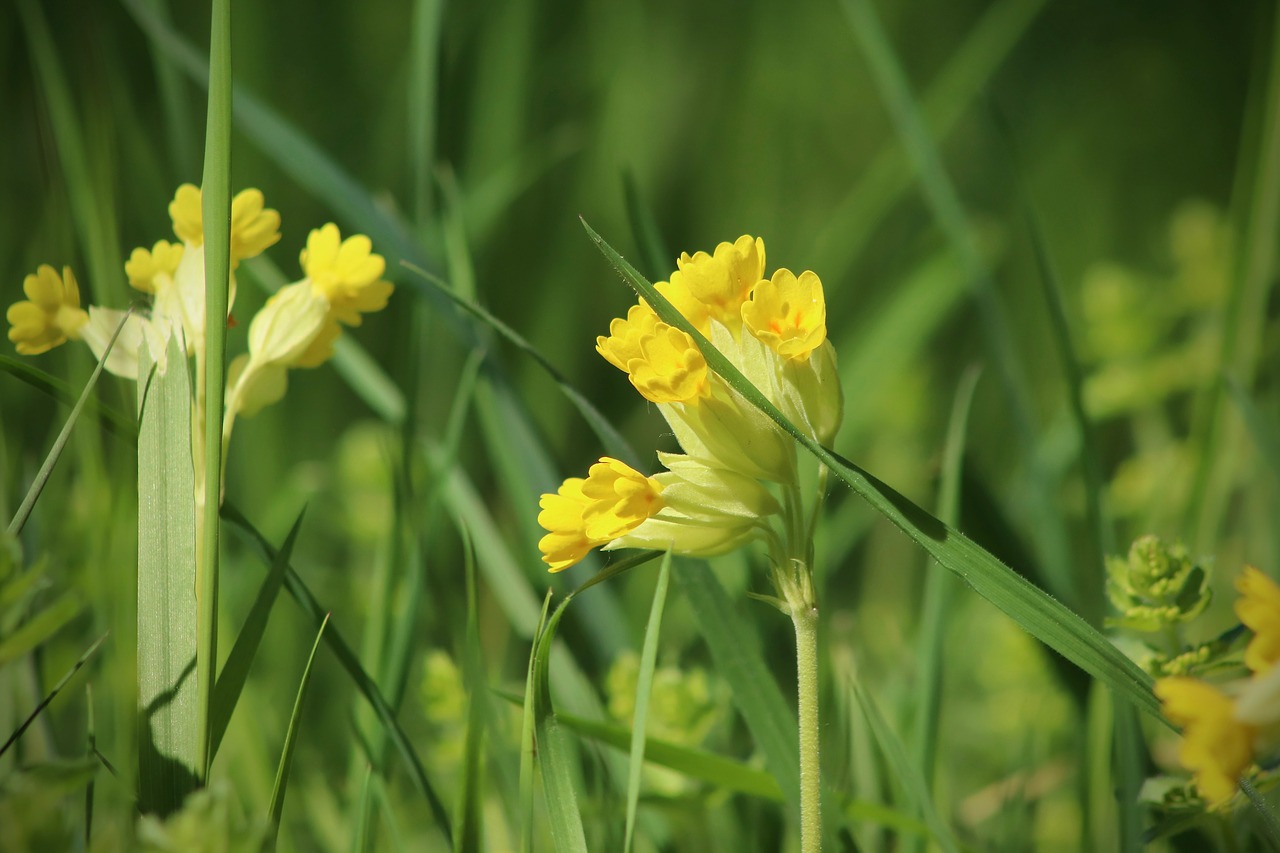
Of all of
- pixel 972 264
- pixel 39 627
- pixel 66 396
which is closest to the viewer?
pixel 39 627

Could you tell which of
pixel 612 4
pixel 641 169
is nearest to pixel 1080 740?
pixel 641 169

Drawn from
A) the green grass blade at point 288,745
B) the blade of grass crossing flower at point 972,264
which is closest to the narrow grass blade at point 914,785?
the green grass blade at point 288,745

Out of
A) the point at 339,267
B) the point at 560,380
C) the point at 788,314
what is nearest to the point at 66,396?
the point at 339,267

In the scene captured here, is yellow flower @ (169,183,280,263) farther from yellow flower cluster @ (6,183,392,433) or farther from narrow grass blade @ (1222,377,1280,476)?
narrow grass blade @ (1222,377,1280,476)

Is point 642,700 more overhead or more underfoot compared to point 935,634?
more underfoot

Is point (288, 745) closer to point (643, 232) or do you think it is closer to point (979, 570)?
point (979, 570)

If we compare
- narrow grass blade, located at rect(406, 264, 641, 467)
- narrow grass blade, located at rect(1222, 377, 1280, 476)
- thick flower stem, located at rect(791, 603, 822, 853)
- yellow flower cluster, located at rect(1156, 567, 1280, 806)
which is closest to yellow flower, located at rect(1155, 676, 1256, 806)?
yellow flower cluster, located at rect(1156, 567, 1280, 806)

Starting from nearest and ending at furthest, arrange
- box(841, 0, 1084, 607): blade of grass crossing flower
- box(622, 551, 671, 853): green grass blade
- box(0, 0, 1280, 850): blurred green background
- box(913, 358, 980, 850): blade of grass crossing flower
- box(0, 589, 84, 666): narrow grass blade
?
box(0, 589, 84, 666): narrow grass blade
box(622, 551, 671, 853): green grass blade
box(913, 358, 980, 850): blade of grass crossing flower
box(0, 0, 1280, 850): blurred green background
box(841, 0, 1084, 607): blade of grass crossing flower

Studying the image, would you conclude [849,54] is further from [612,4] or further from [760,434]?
[760,434]
